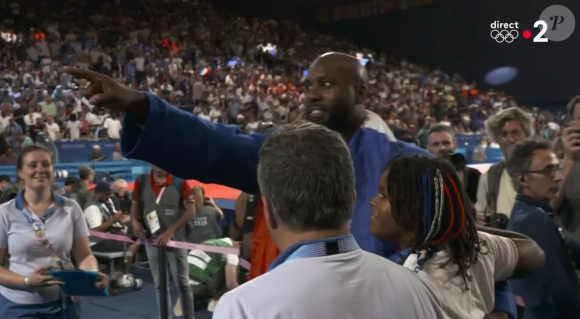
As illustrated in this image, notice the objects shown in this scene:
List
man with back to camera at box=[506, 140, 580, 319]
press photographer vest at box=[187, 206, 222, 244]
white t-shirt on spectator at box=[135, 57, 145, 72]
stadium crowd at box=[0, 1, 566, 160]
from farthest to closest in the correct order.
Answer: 1. white t-shirt on spectator at box=[135, 57, 145, 72]
2. stadium crowd at box=[0, 1, 566, 160]
3. press photographer vest at box=[187, 206, 222, 244]
4. man with back to camera at box=[506, 140, 580, 319]

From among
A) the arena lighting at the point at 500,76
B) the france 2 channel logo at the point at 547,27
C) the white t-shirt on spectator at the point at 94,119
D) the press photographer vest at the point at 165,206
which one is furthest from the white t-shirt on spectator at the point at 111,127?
the arena lighting at the point at 500,76

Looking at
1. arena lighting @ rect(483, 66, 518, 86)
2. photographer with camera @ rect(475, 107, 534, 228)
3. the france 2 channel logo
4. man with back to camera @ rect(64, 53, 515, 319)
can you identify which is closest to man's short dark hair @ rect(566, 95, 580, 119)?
photographer with camera @ rect(475, 107, 534, 228)

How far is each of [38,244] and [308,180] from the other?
2.41 meters

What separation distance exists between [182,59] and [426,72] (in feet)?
42.0

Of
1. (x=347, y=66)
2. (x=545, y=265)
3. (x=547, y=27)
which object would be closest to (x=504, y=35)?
(x=547, y=27)

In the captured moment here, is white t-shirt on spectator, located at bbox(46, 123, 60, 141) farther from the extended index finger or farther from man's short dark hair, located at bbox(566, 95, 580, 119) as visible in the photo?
the extended index finger

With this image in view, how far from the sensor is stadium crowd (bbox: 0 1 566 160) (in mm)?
13148

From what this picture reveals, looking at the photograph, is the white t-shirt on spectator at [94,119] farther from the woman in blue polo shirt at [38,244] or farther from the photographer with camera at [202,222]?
the woman in blue polo shirt at [38,244]

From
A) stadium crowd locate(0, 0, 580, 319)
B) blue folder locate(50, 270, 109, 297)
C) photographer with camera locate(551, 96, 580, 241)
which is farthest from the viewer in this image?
blue folder locate(50, 270, 109, 297)

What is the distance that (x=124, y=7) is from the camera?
2373cm

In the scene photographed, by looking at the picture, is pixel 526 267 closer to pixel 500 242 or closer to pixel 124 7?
pixel 500 242

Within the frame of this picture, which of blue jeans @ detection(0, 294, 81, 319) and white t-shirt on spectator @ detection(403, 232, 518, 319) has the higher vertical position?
white t-shirt on spectator @ detection(403, 232, 518, 319)

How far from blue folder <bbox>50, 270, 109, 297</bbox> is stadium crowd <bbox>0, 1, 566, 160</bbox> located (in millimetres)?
7966

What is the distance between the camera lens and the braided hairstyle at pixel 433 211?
1.44 meters
